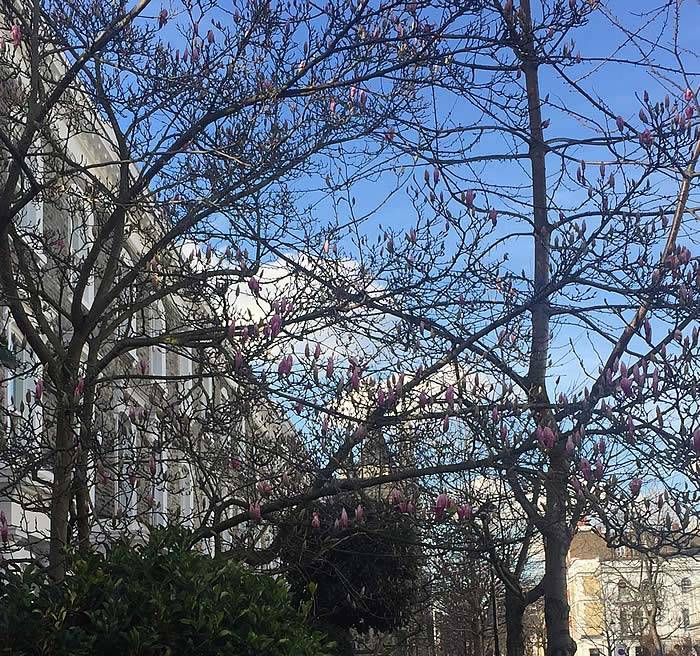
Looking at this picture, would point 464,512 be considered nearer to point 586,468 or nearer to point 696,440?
point 586,468

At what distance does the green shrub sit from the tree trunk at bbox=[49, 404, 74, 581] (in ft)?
4.49

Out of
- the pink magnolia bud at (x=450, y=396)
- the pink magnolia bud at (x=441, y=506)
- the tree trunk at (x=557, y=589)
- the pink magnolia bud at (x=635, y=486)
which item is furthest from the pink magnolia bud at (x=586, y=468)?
the tree trunk at (x=557, y=589)

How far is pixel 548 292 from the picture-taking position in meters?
7.89

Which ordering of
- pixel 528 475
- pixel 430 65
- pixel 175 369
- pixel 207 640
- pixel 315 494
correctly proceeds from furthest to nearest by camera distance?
pixel 175 369, pixel 430 65, pixel 315 494, pixel 528 475, pixel 207 640

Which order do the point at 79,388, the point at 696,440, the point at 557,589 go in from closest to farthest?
the point at 696,440, the point at 79,388, the point at 557,589

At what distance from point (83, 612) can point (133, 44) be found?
17.1ft

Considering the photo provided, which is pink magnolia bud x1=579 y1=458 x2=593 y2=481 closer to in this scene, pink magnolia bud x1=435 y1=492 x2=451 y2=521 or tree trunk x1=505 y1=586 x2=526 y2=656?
pink magnolia bud x1=435 y1=492 x2=451 y2=521

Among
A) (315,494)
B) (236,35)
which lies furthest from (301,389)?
(236,35)

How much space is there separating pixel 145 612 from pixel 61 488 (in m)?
2.32

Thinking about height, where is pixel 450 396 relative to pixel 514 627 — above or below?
above

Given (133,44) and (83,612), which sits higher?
(133,44)

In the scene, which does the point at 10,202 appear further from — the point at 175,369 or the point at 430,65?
the point at 175,369

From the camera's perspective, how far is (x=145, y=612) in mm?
5961

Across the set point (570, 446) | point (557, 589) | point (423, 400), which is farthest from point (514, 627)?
point (570, 446)
